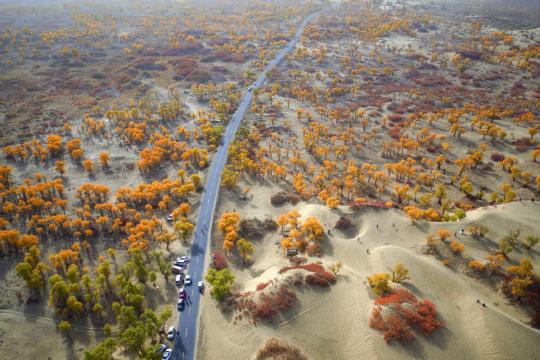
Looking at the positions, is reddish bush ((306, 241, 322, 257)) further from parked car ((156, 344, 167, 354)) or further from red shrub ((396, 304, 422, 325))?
parked car ((156, 344, 167, 354))

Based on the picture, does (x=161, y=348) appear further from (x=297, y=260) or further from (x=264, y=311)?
(x=297, y=260)

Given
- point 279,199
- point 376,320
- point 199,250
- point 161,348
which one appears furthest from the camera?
point 279,199

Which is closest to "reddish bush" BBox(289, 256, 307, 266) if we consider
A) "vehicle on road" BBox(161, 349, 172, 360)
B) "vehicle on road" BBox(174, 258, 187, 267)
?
"vehicle on road" BBox(174, 258, 187, 267)

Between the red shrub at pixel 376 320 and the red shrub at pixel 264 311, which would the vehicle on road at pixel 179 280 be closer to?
the red shrub at pixel 264 311

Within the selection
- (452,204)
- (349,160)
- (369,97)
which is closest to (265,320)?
(452,204)

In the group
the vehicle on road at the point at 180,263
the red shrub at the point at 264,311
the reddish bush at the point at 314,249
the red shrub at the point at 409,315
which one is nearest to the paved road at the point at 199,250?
the vehicle on road at the point at 180,263

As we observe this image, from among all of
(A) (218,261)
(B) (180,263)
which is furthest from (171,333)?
(A) (218,261)
